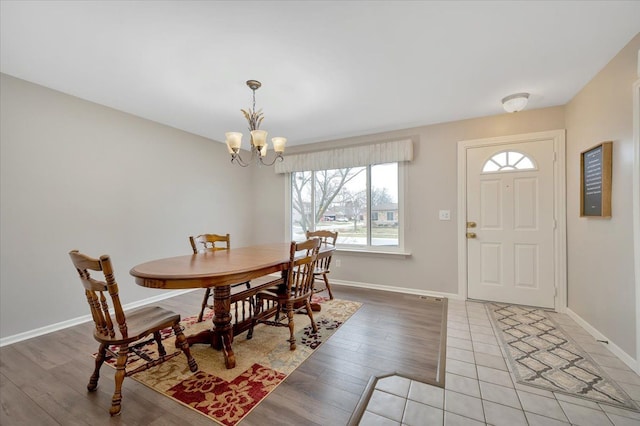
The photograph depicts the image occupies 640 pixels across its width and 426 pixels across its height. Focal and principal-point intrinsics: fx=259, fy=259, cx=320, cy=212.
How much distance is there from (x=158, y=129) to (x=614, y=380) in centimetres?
506

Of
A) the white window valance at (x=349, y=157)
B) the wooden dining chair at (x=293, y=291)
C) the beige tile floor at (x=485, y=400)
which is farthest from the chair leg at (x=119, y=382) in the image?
the white window valance at (x=349, y=157)

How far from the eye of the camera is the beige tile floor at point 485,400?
1427mm

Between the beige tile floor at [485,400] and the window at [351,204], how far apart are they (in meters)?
2.08

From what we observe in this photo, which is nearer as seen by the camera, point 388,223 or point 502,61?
point 502,61

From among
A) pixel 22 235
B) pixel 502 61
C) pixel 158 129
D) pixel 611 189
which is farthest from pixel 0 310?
pixel 611 189

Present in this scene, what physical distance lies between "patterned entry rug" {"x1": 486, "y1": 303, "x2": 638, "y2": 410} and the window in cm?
168

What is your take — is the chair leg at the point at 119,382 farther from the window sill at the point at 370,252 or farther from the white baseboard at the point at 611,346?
the white baseboard at the point at 611,346

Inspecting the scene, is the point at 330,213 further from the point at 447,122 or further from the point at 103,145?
the point at 103,145

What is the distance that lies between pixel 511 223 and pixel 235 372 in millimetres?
3391

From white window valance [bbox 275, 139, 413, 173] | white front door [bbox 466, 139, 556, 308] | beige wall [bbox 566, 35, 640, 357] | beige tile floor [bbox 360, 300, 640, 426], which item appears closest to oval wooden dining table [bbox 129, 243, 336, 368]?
beige tile floor [bbox 360, 300, 640, 426]

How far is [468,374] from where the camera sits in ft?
6.01

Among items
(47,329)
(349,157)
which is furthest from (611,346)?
(47,329)

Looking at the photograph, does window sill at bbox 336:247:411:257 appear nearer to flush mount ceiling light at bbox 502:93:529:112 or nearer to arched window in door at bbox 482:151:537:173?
arched window in door at bbox 482:151:537:173

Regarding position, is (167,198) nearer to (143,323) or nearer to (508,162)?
(143,323)
